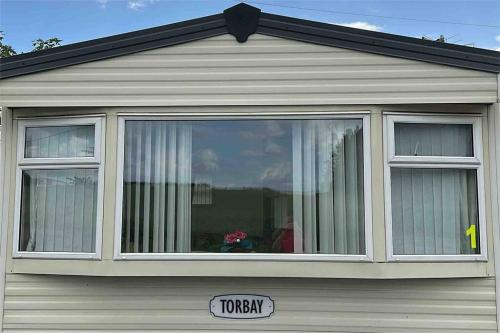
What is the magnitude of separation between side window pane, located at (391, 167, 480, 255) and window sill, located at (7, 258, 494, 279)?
0.46 ft

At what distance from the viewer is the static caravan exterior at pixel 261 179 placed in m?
3.97

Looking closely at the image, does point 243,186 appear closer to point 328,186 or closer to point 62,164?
point 328,186

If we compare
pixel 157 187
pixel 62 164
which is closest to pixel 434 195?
pixel 157 187

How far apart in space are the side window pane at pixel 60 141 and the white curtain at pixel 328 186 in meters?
1.65

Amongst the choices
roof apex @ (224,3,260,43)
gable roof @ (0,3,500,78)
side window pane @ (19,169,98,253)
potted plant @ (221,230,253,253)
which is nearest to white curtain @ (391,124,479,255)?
gable roof @ (0,3,500,78)

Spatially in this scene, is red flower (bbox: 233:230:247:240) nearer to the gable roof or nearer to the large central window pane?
the large central window pane

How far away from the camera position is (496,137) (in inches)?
159

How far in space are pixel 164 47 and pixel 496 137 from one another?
266 centimetres

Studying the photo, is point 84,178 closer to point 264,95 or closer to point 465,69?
point 264,95

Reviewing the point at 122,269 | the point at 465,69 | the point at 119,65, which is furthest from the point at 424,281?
Result: the point at 119,65

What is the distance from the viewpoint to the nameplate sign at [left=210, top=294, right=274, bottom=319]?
4.04m

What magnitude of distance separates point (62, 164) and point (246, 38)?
175 cm

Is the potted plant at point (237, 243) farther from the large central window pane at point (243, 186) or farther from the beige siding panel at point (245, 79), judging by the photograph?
the beige siding panel at point (245, 79)

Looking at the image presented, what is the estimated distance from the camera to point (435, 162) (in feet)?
13.1
